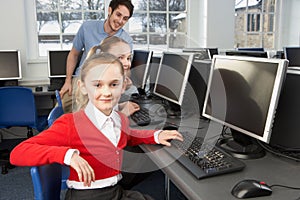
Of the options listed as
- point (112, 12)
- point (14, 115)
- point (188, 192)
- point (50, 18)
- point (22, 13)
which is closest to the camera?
point (188, 192)

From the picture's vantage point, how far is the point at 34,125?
10.3 ft

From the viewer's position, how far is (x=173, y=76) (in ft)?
6.56

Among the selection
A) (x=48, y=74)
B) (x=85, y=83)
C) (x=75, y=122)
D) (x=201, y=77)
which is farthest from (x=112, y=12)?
(x=48, y=74)

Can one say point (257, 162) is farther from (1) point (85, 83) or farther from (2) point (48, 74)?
(2) point (48, 74)

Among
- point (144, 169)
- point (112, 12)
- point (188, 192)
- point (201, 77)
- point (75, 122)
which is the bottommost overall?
point (144, 169)

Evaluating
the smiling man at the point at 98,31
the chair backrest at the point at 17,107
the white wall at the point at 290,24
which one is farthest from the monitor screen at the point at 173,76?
the white wall at the point at 290,24

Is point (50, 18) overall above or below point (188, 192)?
above

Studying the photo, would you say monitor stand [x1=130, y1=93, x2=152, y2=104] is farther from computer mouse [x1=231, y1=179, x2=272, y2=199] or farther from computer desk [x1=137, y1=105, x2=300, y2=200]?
computer mouse [x1=231, y1=179, x2=272, y2=199]

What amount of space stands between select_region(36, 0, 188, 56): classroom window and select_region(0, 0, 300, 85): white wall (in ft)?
0.52

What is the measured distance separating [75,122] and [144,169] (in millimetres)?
803

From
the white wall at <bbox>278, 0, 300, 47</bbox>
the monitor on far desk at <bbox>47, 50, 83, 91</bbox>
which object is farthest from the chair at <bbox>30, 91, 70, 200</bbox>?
the white wall at <bbox>278, 0, 300, 47</bbox>

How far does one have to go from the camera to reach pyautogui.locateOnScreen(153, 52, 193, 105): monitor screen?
1834 millimetres

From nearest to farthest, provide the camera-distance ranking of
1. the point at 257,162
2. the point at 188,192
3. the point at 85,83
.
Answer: the point at 188,192
the point at 257,162
the point at 85,83

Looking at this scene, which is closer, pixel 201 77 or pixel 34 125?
pixel 201 77
